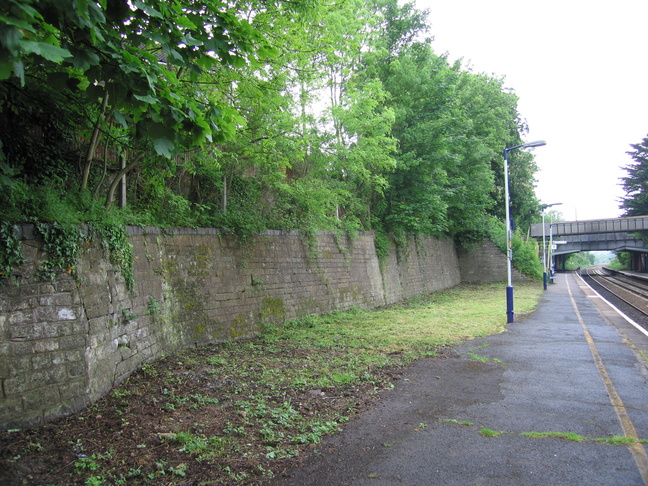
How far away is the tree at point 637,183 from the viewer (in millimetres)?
55438

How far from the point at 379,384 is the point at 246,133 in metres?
6.40

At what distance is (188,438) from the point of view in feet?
14.5

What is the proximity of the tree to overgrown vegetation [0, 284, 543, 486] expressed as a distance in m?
59.1

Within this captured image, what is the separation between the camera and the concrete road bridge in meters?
54.9

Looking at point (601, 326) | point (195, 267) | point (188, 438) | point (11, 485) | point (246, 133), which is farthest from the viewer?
point (601, 326)

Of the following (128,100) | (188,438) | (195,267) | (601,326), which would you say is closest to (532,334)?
(601,326)

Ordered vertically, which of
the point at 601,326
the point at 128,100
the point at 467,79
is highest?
the point at 467,79

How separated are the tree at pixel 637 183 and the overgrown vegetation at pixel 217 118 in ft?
136

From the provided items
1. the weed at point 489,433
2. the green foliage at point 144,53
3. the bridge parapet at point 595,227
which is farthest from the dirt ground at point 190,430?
the bridge parapet at point 595,227

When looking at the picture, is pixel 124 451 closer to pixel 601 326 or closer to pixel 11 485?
pixel 11 485

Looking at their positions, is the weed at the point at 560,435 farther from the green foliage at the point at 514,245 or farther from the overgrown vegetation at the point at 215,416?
the green foliage at the point at 514,245

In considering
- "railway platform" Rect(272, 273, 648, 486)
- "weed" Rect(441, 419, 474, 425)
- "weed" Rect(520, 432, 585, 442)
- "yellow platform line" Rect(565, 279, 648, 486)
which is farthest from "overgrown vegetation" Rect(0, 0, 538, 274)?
"yellow platform line" Rect(565, 279, 648, 486)

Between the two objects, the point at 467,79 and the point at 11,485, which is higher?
the point at 467,79

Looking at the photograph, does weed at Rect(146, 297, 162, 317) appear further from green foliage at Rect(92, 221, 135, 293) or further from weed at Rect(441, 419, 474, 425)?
weed at Rect(441, 419, 474, 425)
